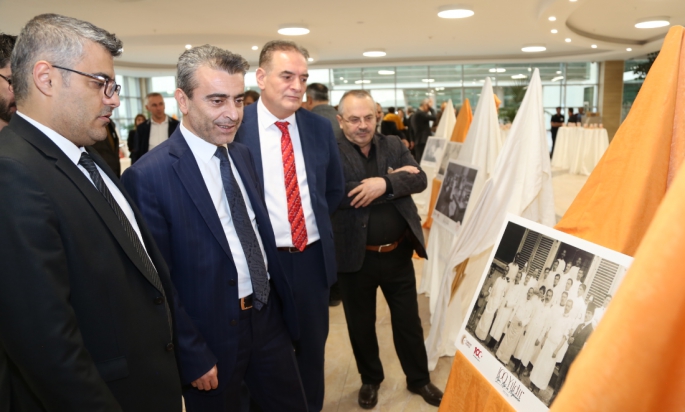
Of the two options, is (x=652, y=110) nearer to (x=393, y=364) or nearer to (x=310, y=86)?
(x=393, y=364)

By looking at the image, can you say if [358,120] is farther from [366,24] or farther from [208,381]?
[366,24]

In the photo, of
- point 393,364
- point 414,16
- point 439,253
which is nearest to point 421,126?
point 414,16

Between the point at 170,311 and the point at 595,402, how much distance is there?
133 cm

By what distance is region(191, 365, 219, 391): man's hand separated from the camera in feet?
5.39

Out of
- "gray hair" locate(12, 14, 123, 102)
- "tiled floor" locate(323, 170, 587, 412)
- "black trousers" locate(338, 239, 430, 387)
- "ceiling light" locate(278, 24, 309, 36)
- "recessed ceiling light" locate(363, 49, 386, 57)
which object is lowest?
"tiled floor" locate(323, 170, 587, 412)

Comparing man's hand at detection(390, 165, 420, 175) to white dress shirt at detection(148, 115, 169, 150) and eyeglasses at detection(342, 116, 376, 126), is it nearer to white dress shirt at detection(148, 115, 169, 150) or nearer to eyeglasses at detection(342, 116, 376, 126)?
eyeglasses at detection(342, 116, 376, 126)

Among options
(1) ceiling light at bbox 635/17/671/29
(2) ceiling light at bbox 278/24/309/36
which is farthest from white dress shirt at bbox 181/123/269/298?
(1) ceiling light at bbox 635/17/671/29

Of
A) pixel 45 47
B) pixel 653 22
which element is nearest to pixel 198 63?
pixel 45 47

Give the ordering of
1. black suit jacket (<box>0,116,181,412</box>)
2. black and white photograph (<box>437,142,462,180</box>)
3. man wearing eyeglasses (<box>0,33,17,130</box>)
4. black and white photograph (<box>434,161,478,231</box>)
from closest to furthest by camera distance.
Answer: black suit jacket (<box>0,116,181,412</box>), man wearing eyeglasses (<box>0,33,17,130</box>), black and white photograph (<box>434,161,478,231</box>), black and white photograph (<box>437,142,462,180</box>)

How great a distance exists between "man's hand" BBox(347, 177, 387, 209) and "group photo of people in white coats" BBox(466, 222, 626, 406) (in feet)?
3.74

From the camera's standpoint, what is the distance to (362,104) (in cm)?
256

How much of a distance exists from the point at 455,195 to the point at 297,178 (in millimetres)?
1505

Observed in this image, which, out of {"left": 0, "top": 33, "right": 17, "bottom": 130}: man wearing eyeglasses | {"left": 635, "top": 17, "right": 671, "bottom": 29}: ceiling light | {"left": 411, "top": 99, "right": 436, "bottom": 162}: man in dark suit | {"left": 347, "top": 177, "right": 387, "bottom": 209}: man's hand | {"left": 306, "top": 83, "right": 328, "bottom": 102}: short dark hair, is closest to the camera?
{"left": 0, "top": 33, "right": 17, "bottom": 130}: man wearing eyeglasses

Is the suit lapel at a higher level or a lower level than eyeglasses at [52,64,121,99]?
lower
